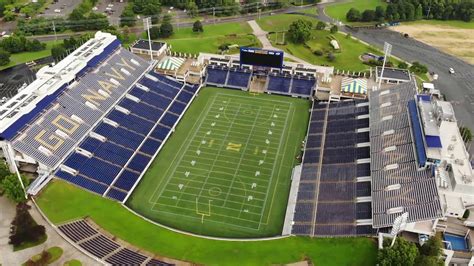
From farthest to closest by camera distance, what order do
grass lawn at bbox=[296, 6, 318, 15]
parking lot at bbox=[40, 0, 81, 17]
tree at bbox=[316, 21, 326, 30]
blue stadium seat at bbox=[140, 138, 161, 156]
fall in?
grass lawn at bbox=[296, 6, 318, 15]
parking lot at bbox=[40, 0, 81, 17]
tree at bbox=[316, 21, 326, 30]
blue stadium seat at bbox=[140, 138, 161, 156]

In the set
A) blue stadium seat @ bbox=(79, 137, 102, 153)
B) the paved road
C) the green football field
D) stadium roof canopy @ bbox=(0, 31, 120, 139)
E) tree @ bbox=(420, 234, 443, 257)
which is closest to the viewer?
tree @ bbox=(420, 234, 443, 257)

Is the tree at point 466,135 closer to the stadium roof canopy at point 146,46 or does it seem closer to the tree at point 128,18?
the stadium roof canopy at point 146,46

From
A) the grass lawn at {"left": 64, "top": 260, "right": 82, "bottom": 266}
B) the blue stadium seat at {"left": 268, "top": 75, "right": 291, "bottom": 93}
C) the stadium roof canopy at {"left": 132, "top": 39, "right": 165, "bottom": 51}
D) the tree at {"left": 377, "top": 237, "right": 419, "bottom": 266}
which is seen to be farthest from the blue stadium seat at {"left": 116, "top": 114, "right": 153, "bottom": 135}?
the tree at {"left": 377, "top": 237, "right": 419, "bottom": 266}

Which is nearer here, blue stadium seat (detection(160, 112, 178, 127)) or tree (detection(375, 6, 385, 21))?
blue stadium seat (detection(160, 112, 178, 127))

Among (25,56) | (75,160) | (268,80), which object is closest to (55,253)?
(75,160)

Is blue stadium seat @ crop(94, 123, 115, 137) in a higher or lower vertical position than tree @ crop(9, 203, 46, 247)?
higher

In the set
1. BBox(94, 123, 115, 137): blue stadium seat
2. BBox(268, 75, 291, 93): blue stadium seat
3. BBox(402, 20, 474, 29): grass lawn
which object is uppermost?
BBox(402, 20, 474, 29): grass lawn

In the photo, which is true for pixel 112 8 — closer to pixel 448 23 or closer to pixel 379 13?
pixel 379 13

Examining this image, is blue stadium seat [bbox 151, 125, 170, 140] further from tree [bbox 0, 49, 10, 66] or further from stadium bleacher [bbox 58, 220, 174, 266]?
tree [bbox 0, 49, 10, 66]
